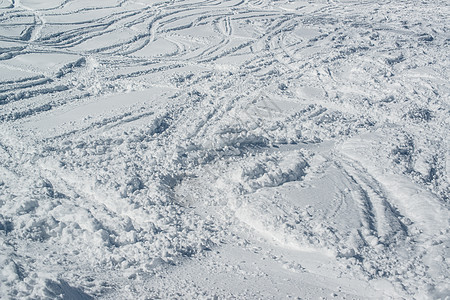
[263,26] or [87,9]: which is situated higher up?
[87,9]

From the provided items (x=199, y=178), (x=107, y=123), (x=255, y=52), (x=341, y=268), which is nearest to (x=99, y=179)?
(x=199, y=178)

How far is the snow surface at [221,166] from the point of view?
16.0 ft

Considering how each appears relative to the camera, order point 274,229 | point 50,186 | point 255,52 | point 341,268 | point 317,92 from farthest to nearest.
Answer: point 255,52
point 317,92
point 50,186
point 274,229
point 341,268

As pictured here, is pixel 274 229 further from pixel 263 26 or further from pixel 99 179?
pixel 263 26

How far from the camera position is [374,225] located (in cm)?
576

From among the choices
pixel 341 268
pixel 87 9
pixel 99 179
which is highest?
pixel 87 9

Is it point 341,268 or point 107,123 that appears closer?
point 341,268

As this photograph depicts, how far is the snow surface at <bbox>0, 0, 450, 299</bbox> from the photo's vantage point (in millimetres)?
4891

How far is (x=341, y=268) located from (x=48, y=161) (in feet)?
16.2

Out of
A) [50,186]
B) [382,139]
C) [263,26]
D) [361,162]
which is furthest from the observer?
[263,26]

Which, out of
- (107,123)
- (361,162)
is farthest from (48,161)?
(361,162)

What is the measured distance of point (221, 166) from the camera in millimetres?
7141

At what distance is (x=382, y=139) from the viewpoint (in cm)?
807

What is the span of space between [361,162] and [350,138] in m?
0.95
